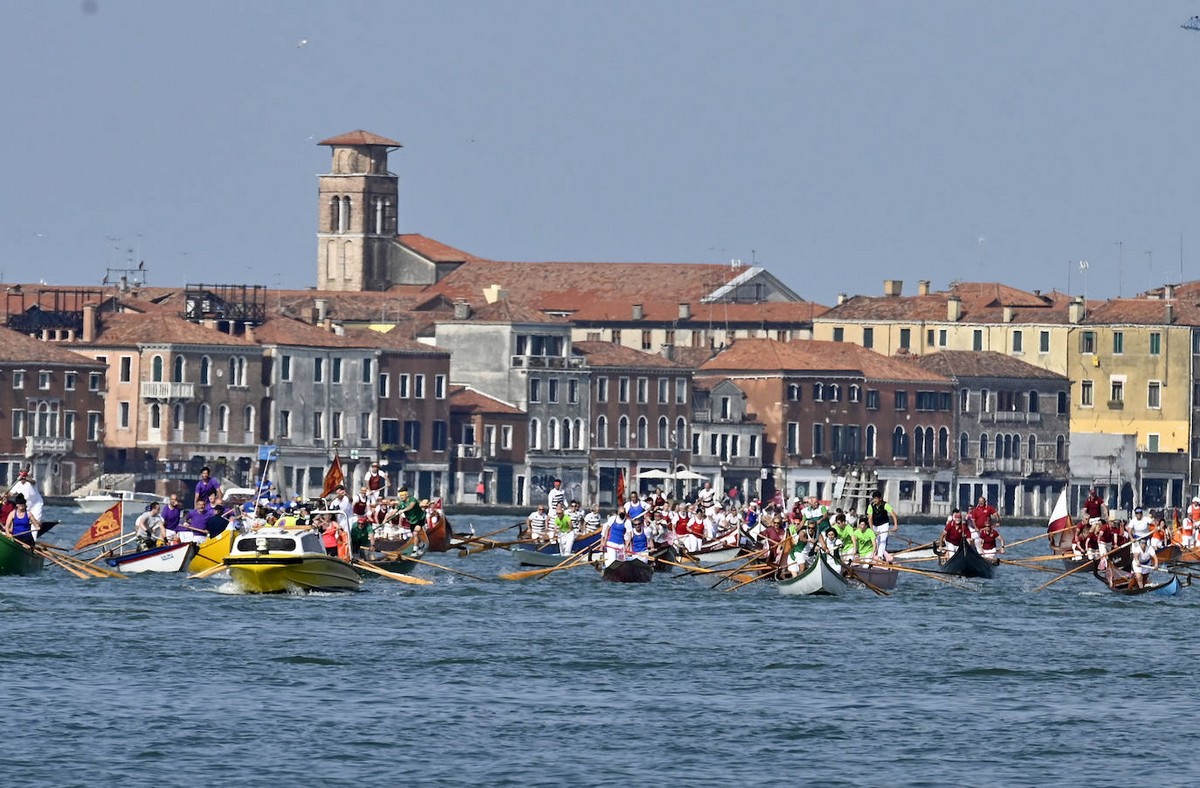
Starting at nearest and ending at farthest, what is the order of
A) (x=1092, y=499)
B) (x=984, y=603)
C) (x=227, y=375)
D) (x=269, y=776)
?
1. (x=269, y=776)
2. (x=984, y=603)
3. (x=1092, y=499)
4. (x=227, y=375)

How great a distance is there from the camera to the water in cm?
3078

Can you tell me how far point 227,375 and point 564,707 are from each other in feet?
287

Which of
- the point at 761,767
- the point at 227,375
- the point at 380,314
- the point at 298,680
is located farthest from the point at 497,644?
the point at 380,314

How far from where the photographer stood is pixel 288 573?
47.2 meters

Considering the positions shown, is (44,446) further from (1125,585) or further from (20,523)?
(1125,585)

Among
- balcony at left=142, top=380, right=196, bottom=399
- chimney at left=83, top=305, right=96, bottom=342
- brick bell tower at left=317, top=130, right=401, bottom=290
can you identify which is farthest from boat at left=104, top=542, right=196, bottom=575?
brick bell tower at left=317, top=130, right=401, bottom=290

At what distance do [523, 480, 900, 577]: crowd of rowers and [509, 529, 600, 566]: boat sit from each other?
148mm

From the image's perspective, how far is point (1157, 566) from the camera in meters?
55.2

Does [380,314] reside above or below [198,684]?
above

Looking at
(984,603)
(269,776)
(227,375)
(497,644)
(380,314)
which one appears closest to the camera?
(269,776)

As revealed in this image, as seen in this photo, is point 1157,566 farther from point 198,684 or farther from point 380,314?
point 380,314

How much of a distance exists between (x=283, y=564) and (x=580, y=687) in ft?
34.2

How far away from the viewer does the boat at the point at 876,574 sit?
51000 millimetres

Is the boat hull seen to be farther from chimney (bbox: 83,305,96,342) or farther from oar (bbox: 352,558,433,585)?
chimney (bbox: 83,305,96,342)
